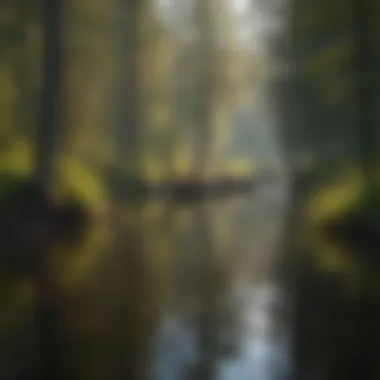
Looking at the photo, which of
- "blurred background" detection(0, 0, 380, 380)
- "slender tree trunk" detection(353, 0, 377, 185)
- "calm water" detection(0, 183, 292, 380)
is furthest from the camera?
"slender tree trunk" detection(353, 0, 377, 185)

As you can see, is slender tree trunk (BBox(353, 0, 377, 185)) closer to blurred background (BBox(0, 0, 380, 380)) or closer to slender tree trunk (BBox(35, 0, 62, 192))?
blurred background (BBox(0, 0, 380, 380))

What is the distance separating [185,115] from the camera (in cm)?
166

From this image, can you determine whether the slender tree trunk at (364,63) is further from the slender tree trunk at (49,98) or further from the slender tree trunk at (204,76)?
the slender tree trunk at (49,98)

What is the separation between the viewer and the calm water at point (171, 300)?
→ 1011mm

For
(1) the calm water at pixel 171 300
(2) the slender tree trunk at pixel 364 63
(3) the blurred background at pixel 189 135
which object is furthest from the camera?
(2) the slender tree trunk at pixel 364 63

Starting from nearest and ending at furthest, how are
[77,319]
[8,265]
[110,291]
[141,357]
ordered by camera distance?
[141,357]
[77,319]
[110,291]
[8,265]

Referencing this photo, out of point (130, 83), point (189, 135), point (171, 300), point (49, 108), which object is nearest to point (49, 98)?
point (49, 108)

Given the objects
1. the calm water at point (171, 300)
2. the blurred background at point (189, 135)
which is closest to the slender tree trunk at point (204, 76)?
the blurred background at point (189, 135)

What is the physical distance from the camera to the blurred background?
1567mm

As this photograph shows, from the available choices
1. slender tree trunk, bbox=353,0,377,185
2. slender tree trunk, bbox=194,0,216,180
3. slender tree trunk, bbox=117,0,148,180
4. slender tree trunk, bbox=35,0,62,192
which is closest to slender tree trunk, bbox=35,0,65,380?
slender tree trunk, bbox=35,0,62,192

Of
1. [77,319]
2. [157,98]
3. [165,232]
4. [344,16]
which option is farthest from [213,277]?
[344,16]

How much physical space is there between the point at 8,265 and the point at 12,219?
0.15 meters

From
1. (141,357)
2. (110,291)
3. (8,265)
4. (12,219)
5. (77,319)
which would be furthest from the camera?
(12,219)

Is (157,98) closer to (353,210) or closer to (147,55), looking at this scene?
(147,55)
